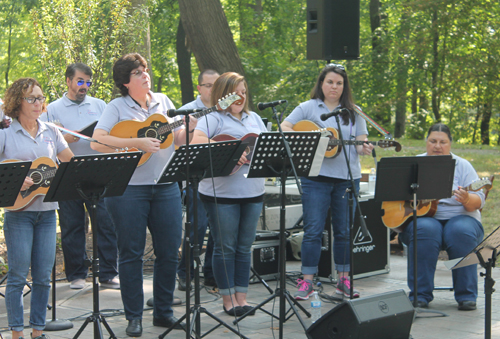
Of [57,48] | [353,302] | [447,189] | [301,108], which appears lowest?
[353,302]

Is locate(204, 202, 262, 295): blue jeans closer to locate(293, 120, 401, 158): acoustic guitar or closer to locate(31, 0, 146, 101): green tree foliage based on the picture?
locate(293, 120, 401, 158): acoustic guitar

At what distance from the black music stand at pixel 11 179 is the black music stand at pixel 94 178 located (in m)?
0.18

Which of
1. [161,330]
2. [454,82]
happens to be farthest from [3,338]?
[454,82]

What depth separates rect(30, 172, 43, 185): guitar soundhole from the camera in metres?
4.02

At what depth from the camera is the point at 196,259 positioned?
4043 millimetres

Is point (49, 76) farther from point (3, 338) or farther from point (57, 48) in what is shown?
point (3, 338)

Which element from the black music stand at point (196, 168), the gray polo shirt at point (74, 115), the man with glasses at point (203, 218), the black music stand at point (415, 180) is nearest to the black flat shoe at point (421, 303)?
the black music stand at point (415, 180)

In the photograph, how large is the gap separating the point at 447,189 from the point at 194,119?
2.33 meters

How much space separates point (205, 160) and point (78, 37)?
447 cm

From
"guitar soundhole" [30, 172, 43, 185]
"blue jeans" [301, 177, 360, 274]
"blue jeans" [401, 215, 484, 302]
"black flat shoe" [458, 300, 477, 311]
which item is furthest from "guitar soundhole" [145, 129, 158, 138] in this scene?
"black flat shoe" [458, 300, 477, 311]

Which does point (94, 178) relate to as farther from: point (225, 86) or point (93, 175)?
point (225, 86)

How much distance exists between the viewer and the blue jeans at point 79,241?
5844 mm

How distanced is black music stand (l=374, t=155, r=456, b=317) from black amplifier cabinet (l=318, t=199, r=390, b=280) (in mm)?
1241

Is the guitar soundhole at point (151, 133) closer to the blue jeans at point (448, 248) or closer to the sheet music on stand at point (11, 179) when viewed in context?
the sheet music on stand at point (11, 179)
